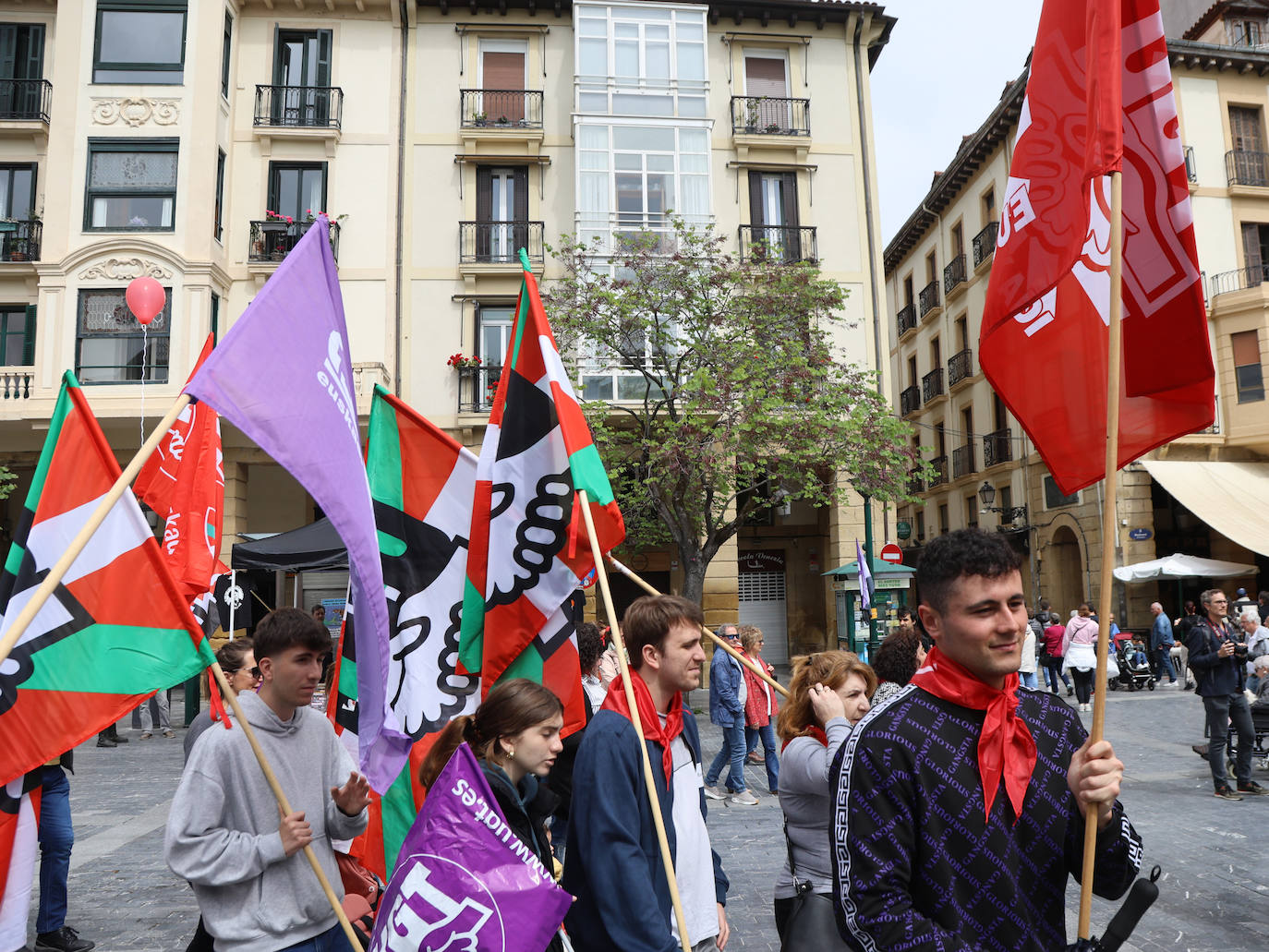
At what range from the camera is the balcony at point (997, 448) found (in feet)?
94.3

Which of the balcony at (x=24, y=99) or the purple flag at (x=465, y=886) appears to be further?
the balcony at (x=24, y=99)

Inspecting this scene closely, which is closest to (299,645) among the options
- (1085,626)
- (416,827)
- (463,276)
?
(416,827)

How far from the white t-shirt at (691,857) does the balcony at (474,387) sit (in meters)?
19.2

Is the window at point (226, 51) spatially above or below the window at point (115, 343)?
above

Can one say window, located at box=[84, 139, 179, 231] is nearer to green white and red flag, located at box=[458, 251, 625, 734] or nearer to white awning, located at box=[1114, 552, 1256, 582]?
green white and red flag, located at box=[458, 251, 625, 734]

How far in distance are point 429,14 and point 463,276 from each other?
21.1 ft

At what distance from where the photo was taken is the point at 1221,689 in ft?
29.3

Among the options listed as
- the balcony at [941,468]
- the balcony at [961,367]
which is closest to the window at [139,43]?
the balcony at [961,367]

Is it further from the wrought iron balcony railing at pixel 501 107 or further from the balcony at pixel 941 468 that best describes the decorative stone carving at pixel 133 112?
the balcony at pixel 941 468

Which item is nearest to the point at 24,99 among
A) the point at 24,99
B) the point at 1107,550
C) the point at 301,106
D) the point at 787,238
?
the point at 24,99

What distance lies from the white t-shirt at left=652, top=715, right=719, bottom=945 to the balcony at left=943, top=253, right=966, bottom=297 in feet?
96.5

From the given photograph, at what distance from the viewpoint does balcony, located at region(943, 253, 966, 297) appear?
3038 cm

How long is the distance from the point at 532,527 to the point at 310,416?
1195 millimetres

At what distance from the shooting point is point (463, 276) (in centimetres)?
2241
